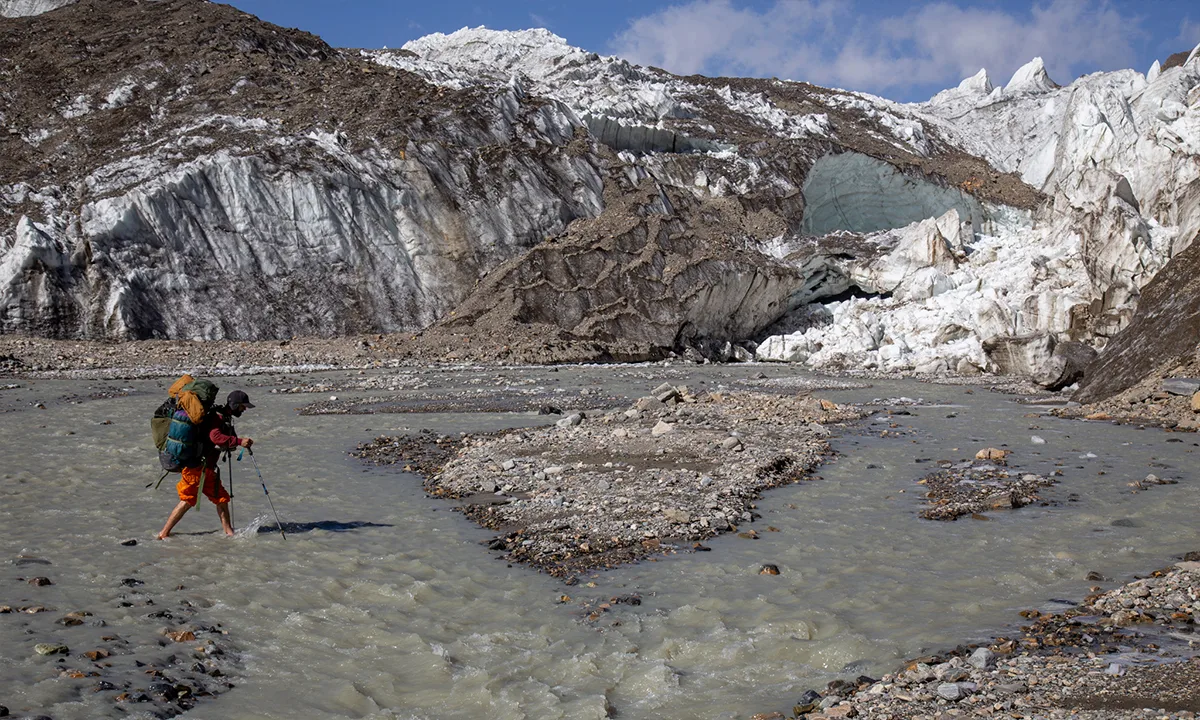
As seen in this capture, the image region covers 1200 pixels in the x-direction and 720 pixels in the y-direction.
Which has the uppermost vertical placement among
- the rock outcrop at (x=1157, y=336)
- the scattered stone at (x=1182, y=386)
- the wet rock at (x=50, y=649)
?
the rock outcrop at (x=1157, y=336)

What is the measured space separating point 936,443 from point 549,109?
33086mm

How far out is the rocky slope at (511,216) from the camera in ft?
95.2

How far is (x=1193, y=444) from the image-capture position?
12.2 metres

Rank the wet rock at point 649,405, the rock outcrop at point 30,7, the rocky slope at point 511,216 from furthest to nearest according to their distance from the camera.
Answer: the rock outcrop at point 30,7 < the rocky slope at point 511,216 < the wet rock at point 649,405

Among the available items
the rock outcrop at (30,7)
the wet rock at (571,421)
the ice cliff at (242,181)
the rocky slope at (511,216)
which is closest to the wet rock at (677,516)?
the wet rock at (571,421)

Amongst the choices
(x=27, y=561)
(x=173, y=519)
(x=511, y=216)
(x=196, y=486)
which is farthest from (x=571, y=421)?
(x=511, y=216)

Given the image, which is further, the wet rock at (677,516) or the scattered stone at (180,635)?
the wet rock at (677,516)

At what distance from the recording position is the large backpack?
24.2ft

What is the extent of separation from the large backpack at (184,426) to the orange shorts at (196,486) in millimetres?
85

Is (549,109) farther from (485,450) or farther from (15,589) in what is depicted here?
(15,589)

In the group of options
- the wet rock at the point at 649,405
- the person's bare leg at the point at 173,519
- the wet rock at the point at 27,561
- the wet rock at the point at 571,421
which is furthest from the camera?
the wet rock at the point at 649,405

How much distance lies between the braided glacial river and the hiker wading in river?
26 cm

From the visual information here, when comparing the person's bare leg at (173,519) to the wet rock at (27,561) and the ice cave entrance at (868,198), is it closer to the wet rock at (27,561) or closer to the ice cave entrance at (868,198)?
the wet rock at (27,561)

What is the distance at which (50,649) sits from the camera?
4648mm
